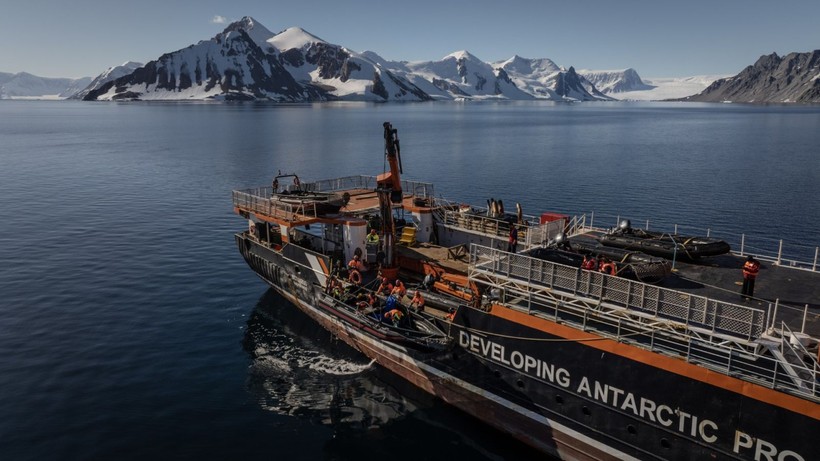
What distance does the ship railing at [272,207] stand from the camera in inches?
1260

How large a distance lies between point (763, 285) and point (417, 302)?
1462cm

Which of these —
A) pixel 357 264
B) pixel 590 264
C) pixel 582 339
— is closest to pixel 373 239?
pixel 357 264

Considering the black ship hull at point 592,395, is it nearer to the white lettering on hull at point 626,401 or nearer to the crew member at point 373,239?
the white lettering on hull at point 626,401

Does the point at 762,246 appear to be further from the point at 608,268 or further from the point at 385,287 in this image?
the point at 385,287

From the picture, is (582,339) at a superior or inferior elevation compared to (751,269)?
inferior

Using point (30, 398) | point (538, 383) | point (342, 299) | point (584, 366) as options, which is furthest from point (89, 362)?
point (584, 366)

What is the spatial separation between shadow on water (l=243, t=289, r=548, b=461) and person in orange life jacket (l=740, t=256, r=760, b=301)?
32.9ft

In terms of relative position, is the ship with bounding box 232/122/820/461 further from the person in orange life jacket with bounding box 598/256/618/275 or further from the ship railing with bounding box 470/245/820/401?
the person in orange life jacket with bounding box 598/256/618/275

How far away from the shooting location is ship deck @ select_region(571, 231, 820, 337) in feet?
60.7

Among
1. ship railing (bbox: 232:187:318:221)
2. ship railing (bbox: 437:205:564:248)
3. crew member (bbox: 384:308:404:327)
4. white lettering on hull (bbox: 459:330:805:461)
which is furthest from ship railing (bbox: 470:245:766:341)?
ship railing (bbox: 232:187:318:221)

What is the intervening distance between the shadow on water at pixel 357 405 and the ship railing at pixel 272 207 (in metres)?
7.32

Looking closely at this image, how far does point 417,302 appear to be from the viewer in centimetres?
2534

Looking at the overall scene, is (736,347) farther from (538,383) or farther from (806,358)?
(538,383)

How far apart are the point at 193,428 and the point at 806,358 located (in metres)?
22.8
